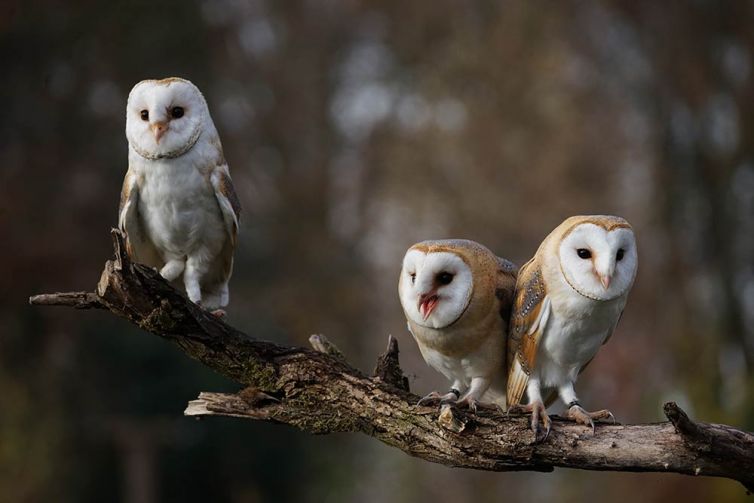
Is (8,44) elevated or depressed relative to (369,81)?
depressed

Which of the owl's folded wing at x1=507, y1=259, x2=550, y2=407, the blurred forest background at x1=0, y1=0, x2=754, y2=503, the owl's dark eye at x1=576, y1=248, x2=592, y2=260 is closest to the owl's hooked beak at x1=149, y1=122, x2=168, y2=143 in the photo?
the owl's folded wing at x1=507, y1=259, x2=550, y2=407

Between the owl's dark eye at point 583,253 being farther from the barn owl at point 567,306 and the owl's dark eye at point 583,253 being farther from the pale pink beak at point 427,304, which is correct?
the pale pink beak at point 427,304

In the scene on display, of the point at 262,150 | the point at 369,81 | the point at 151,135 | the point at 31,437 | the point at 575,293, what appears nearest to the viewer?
the point at 575,293

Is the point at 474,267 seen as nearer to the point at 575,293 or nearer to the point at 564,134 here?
the point at 575,293

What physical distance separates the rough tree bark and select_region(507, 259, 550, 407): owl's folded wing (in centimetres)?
18

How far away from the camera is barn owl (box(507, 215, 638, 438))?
2.99m

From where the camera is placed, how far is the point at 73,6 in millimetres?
9781

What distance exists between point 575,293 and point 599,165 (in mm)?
9573

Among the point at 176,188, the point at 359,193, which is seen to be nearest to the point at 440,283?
the point at 176,188

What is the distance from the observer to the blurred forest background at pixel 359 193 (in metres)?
8.89

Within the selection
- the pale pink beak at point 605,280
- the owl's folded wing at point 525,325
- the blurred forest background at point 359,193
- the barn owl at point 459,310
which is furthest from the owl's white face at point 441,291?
the blurred forest background at point 359,193

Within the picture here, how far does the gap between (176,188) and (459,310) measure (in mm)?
1100

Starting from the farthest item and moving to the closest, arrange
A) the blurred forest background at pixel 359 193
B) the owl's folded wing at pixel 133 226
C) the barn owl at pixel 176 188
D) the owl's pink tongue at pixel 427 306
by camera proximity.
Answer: the blurred forest background at pixel 359 193
the owl's folded wing at pixel 133 226
the barn owl at pixel 176 188
the owl's pink tongue at pixel 427 306

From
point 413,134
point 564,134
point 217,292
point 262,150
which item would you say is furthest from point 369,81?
point 217,292
